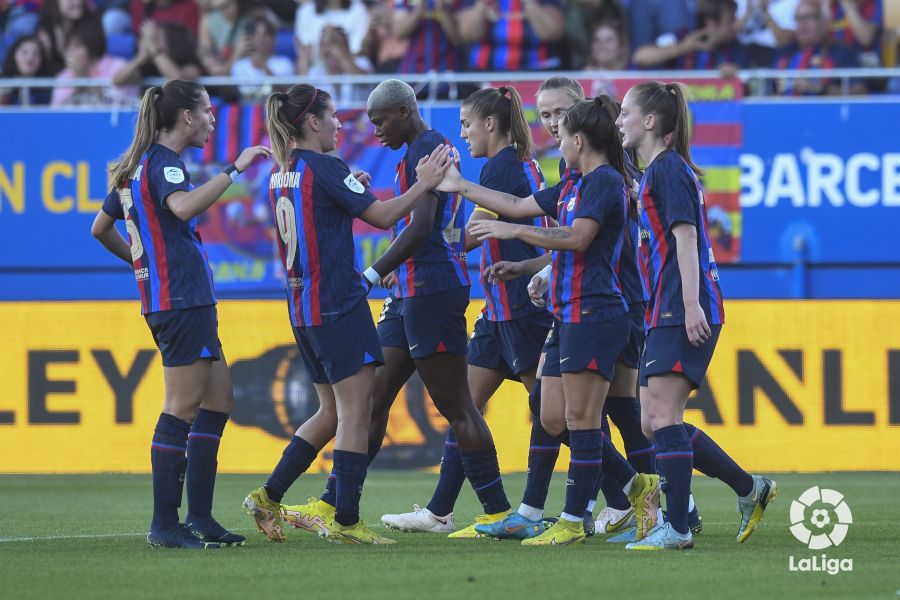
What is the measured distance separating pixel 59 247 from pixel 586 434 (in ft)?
33.1

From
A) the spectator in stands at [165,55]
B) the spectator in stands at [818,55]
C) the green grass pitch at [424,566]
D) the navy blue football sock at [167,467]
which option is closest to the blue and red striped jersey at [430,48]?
the spectator in stands at [165,55]

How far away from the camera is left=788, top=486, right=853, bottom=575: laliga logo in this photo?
603 cm

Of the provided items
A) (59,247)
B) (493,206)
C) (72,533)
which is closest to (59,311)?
(59,247)

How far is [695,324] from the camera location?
20.7ft

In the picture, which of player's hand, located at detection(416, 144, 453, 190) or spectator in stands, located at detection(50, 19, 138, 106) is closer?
player's hand, located at detection(416, 144, 453, 190)

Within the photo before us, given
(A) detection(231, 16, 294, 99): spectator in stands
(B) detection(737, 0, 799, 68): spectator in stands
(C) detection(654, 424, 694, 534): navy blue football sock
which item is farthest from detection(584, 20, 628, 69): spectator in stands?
(C) detection(654, 424, 694, 534): navy blue football sock

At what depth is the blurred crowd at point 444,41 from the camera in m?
15.2

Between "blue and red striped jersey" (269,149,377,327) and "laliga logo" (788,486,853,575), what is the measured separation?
7.77ft

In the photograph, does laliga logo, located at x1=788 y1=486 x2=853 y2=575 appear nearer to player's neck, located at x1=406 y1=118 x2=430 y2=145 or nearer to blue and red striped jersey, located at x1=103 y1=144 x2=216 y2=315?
player's neck, located at x1=406 y1=118 x2=430 y2=145

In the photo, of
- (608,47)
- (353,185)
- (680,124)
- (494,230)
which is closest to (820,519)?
(680,124)

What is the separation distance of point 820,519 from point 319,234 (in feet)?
10.6

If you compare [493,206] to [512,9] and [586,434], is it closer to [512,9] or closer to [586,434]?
[586,434]

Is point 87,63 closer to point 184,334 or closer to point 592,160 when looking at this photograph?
point 184,334

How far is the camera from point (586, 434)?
A: 678 centimetres
